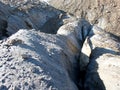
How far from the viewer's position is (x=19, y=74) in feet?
18.8

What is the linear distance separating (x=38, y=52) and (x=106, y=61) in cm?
201

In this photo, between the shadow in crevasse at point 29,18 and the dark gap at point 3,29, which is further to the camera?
the shadow in crevasse at point 29,18

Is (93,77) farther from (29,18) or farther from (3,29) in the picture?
(29,18)

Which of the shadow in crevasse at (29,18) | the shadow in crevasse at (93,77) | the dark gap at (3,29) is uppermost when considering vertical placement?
the shadow in crevasse at (93,77)

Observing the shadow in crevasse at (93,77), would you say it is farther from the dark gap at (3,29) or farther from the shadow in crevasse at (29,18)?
the shadow in crevasse at (29,18)

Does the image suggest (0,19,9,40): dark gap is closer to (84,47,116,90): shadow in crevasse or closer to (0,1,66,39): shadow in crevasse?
(0,1,66,39): shadow in crevasse

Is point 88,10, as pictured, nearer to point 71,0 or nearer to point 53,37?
point 71,0

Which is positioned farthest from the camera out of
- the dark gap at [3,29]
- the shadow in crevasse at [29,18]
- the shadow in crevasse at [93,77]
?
the shadow in crevasse at [29,18]

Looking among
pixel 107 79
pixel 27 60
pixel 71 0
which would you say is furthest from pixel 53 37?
pixel 71 0

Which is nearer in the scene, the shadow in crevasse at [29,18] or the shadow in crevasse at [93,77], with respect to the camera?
the shadow in crevasse at [93,77]

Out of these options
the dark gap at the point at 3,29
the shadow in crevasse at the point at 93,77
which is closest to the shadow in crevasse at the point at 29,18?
the dark gap at the point at 3,29

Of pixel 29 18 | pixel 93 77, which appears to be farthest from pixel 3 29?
pixel 93 77

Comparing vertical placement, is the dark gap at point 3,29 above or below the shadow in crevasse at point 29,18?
above

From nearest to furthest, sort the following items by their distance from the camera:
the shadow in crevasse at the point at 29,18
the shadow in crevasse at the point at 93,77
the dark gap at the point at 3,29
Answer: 1. the shadow in crevasse at the point at 93,77
2. the dark gap at the point at 3,29
3. the shadow in crevasse at the point at 29,18
